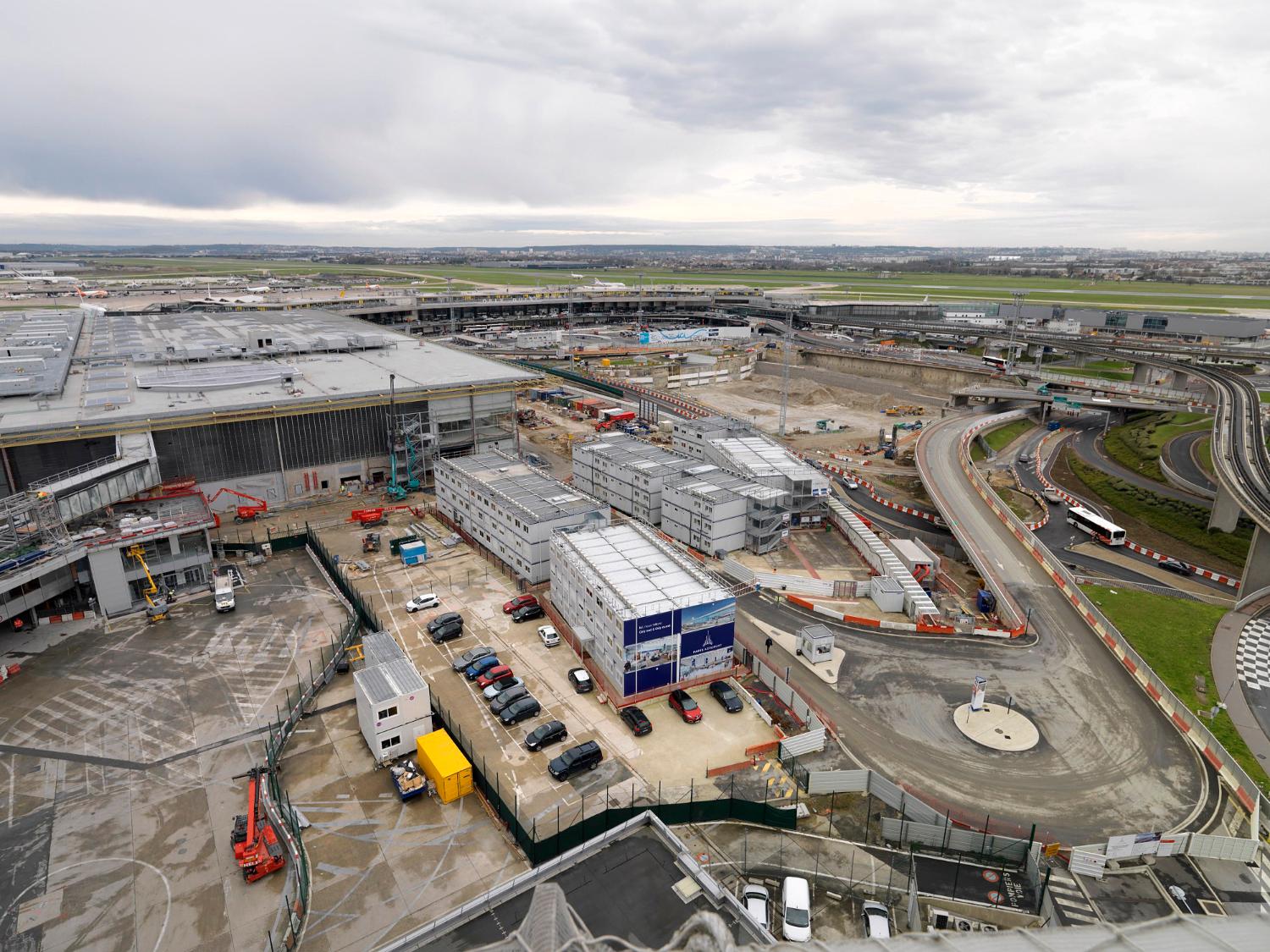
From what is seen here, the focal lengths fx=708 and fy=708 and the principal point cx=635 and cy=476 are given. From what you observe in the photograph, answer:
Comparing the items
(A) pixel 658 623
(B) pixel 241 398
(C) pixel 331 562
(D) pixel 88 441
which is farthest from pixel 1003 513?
(D) pixel 88 441

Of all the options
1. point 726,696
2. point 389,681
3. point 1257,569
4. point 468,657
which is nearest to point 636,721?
point 726,696

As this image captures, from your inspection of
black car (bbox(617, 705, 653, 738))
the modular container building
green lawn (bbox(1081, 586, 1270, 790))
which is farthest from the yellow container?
green lawn (bbox(1081, 586, 1270, 790))

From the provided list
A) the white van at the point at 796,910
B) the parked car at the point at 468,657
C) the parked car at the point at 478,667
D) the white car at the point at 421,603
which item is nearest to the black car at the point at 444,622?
the white car at the point at 421,603

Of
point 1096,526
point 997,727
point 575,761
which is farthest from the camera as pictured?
point 1096,526

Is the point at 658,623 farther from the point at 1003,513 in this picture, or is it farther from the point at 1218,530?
the point at 1218,530

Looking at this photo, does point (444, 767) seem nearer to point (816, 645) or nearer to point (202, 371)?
point (816, 645)

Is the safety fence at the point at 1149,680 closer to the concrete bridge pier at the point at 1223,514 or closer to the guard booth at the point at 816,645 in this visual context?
the guard booth at the point at 816,645

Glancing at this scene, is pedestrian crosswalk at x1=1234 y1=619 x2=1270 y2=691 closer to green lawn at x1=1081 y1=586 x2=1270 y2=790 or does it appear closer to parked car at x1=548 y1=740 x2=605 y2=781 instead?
green lawn at x1=1081 y1=586 x2=1270 y2=790
